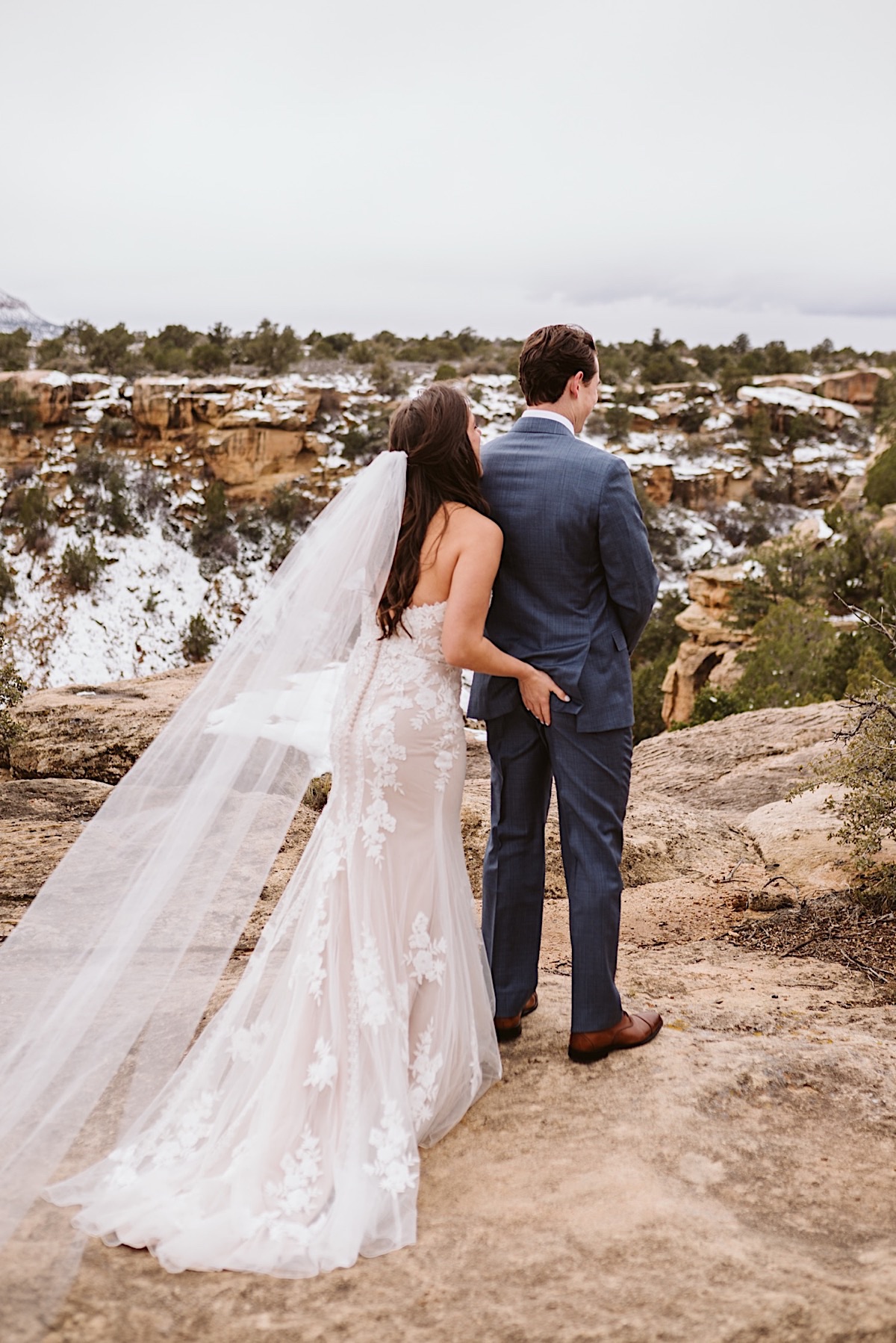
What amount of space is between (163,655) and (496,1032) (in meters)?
19.3

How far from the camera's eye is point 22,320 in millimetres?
39406

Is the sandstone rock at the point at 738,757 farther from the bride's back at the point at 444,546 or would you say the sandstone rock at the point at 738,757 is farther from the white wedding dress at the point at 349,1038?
the bride's back at the point at 444,546

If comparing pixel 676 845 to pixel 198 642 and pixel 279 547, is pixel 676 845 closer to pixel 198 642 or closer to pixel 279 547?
pixel 198 642

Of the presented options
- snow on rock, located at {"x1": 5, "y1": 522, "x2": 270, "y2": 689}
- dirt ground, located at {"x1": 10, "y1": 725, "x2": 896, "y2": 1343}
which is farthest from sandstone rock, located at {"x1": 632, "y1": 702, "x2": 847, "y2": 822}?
snow on rock, located at {"x1": 5, "y1": 522, "x2": 270, "y2": 689}

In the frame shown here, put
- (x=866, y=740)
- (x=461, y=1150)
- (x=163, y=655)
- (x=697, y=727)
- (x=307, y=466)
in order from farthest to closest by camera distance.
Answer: (x=307, y=466)
(x=163, y=655)
(x=697, y=727)
(x=866, y=740)
(x=461, y=1150)

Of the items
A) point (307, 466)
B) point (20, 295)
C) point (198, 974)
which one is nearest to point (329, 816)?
point (198, 974)

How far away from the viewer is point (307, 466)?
2734cm

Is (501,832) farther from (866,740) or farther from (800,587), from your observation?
(800,587)

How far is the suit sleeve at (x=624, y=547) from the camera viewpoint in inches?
110

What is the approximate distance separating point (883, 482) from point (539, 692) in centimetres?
2269

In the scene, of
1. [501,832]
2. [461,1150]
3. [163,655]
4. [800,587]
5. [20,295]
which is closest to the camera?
[461,1150]

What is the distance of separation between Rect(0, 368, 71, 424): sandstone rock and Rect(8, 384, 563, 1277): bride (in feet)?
89.3

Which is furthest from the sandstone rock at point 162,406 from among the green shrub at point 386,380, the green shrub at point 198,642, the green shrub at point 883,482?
the green shrub at point 883,482

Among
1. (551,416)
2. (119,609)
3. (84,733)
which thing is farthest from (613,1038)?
(119,609)
